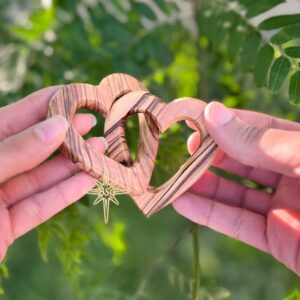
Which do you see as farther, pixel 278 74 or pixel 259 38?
pixel 259 38

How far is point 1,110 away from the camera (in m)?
0.94

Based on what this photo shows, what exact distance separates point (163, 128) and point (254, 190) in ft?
0.90

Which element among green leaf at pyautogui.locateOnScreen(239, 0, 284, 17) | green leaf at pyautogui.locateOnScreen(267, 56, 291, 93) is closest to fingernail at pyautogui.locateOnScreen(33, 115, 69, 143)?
green leaf at pyautogui.locateOnScreen(267, 56, 291, 93)

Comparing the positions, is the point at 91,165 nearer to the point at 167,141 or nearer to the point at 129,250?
the point at 167,141

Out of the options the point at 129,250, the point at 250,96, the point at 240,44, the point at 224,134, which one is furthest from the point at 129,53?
the point at 129,250

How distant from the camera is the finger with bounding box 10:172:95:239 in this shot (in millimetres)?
914

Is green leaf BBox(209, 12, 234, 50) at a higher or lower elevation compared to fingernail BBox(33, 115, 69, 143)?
lower

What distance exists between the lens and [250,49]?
1.09m

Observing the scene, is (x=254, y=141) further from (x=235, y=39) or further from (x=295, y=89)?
(x=235, y=39)

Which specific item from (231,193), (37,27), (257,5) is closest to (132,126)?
(231,193)

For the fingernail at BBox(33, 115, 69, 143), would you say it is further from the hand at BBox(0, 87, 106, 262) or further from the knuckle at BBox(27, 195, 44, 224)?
the knuckle at BBox(27, 195, 44, 224)

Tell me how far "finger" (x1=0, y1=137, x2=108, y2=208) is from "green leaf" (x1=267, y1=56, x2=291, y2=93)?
368mm

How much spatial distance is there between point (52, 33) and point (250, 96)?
65cm

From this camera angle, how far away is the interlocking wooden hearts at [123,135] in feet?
2.77
